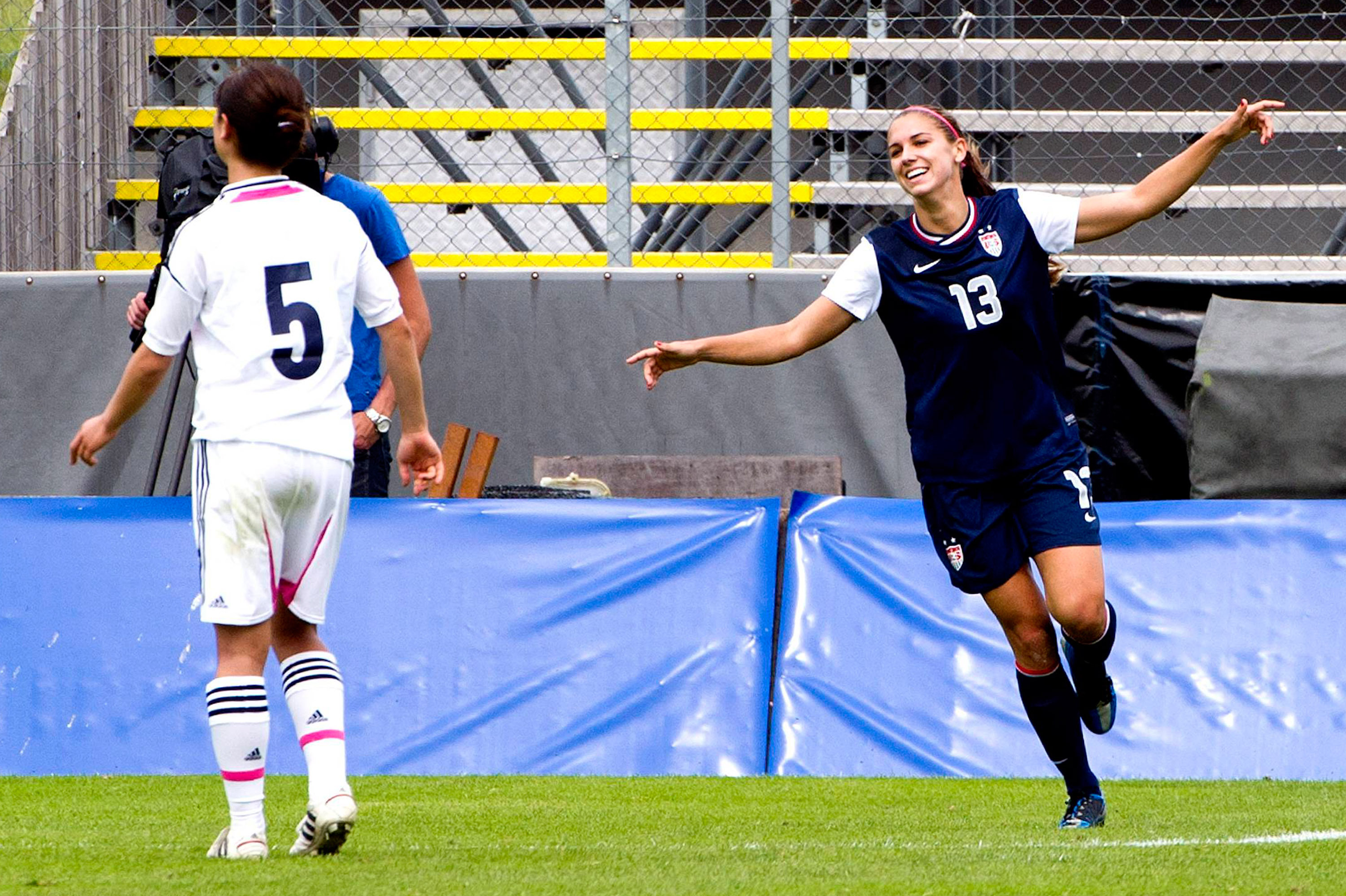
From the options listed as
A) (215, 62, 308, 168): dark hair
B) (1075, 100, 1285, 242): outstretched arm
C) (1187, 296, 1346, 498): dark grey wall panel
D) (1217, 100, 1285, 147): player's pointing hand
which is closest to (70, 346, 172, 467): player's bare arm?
(215, 62, 308, 168): dark hair


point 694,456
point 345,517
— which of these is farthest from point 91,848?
point 694,456

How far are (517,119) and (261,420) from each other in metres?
6.57

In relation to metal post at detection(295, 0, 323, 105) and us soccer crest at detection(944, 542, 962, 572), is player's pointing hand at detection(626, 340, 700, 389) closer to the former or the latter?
us soccer crest at detection(944, 542, 962, 572)

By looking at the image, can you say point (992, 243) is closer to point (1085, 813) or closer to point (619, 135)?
point (1085, 813)

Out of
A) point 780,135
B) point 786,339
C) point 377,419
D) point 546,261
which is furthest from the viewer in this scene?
point 546,261

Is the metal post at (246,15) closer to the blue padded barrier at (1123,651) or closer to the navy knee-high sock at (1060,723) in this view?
the blue padded barrier at (1123,651)

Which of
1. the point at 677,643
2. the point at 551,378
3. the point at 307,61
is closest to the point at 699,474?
the point at 551,378

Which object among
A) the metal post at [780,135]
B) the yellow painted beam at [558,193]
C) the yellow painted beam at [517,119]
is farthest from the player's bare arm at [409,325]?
the yellow painted beam at [517,119]

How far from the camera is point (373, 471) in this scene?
6.21 meters

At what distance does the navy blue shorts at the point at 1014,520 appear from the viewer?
14.0ft

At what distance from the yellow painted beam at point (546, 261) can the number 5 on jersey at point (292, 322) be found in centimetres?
438

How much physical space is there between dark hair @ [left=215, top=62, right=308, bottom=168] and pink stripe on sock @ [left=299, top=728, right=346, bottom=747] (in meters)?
1.18

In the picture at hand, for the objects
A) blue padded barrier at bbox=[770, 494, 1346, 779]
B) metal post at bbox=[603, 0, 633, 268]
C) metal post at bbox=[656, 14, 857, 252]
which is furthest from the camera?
metal post at bbox=[656, 14, 857, 252]

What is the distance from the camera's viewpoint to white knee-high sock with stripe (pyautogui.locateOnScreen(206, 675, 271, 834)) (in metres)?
3.48
